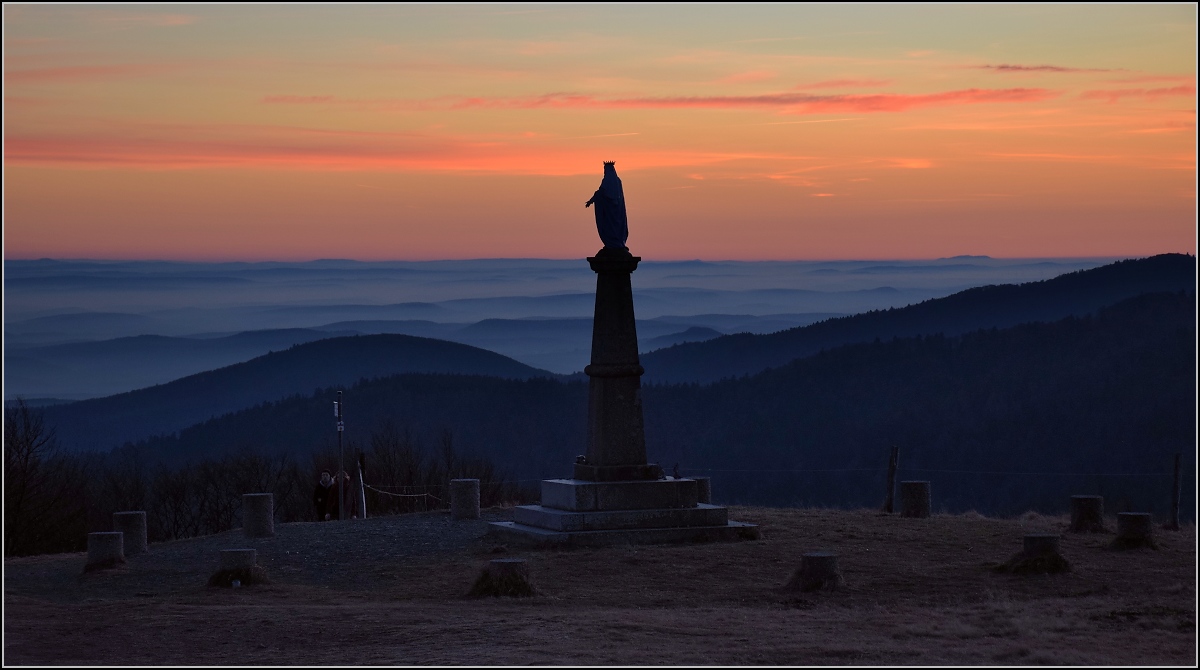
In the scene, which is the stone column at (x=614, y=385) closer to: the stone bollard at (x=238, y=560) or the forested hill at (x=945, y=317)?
the stone bollard at (x=238, y=560)

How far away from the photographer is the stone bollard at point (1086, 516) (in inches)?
851

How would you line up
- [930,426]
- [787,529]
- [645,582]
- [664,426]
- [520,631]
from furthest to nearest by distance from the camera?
[664,426]
[930,426]
[787,529]
[645,582]
[520,631]

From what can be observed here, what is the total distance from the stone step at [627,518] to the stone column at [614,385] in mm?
670

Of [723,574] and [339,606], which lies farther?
[723,574]

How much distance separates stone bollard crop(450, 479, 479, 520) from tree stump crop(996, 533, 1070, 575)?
1055 centimetres

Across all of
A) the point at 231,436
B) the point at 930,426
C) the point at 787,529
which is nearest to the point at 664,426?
the point at 930,426

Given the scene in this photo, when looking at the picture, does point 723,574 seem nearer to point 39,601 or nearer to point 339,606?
point 339,606

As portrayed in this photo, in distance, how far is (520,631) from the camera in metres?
13.1

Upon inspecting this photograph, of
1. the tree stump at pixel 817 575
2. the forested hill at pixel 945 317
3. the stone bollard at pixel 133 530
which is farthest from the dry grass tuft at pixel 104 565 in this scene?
the forested hill at pixel 945 317

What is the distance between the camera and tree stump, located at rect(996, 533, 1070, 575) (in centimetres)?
1675

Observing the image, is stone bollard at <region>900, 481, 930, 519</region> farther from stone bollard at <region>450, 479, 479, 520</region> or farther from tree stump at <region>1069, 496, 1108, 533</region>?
stone bollard at <region>450, 479, 479, 520</region>

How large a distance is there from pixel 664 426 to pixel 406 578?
83.4 metres

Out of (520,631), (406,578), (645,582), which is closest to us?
(520,631)

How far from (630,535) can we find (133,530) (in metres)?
7.85
